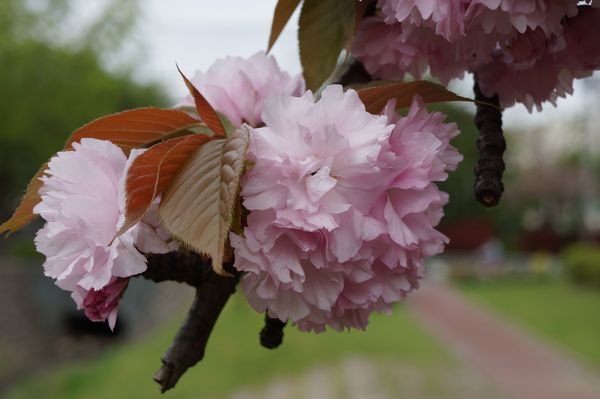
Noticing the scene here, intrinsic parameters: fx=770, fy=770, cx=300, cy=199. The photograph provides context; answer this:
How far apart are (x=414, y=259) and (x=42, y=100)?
42.7 ft

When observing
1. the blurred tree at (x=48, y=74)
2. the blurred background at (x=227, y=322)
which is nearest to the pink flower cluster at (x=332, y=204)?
the blurred background at (x=227, y=322)

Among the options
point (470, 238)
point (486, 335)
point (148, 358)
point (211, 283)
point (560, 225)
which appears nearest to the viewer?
point (211, 283)

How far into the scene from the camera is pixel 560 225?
77.1ft

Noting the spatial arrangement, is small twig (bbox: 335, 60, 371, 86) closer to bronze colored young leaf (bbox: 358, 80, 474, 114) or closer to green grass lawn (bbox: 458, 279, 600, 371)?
bronze colored young leaf (bbox: 358, 80, 474, 114)

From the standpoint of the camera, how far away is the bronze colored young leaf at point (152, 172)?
46 cm

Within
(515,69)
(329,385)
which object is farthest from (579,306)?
(515,69)

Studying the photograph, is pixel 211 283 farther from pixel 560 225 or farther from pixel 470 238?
pixel 560 225

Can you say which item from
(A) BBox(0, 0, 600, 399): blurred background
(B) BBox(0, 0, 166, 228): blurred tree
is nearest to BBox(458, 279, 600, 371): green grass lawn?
(A) BBox(0, 0, 600, 399): blurred background

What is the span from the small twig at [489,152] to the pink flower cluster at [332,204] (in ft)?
0.20

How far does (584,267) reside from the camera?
14742 millimetres

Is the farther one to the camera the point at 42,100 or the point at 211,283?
the point at 42,100

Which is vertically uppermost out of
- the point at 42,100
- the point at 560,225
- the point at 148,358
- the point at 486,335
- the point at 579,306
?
the point at 560,225

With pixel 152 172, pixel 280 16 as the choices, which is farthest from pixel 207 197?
pixel 280 16

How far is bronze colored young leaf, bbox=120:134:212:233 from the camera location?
18.2 inches
